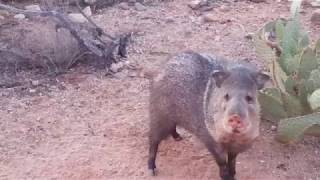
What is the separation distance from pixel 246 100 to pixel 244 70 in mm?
186

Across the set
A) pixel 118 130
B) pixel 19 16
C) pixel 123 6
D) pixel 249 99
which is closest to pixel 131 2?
pixel 123 6

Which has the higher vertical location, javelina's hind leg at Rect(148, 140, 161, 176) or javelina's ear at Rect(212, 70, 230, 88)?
javelina's ear at Rect(212, 70, 230, 88)

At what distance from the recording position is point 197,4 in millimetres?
5973

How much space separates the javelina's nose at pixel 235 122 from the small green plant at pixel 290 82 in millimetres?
638

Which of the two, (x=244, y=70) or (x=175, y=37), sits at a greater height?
(x=244, y=70)

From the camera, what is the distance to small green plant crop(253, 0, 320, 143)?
4027 millimetres

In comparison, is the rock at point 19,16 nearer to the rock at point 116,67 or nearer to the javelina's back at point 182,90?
the rock at point 116,67

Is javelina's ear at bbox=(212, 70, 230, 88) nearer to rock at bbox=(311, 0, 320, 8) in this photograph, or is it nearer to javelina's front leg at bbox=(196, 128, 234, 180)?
javelina's front leg at bbox=(196, 128, 234, 180)

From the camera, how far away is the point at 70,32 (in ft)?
16.4

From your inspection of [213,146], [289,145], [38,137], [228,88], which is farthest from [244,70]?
[38,137]

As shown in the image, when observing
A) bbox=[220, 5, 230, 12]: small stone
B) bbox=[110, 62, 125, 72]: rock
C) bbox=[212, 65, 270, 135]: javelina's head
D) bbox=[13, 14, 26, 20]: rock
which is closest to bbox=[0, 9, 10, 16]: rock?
bbox=[13, 14, 26, 20]: rock

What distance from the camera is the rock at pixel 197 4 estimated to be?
5973mm

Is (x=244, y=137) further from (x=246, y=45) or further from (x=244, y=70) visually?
(x=246, y=45)

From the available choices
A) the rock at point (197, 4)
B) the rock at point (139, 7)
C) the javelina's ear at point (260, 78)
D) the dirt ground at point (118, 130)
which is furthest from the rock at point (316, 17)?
the javelina's ear at point (260, 78)
